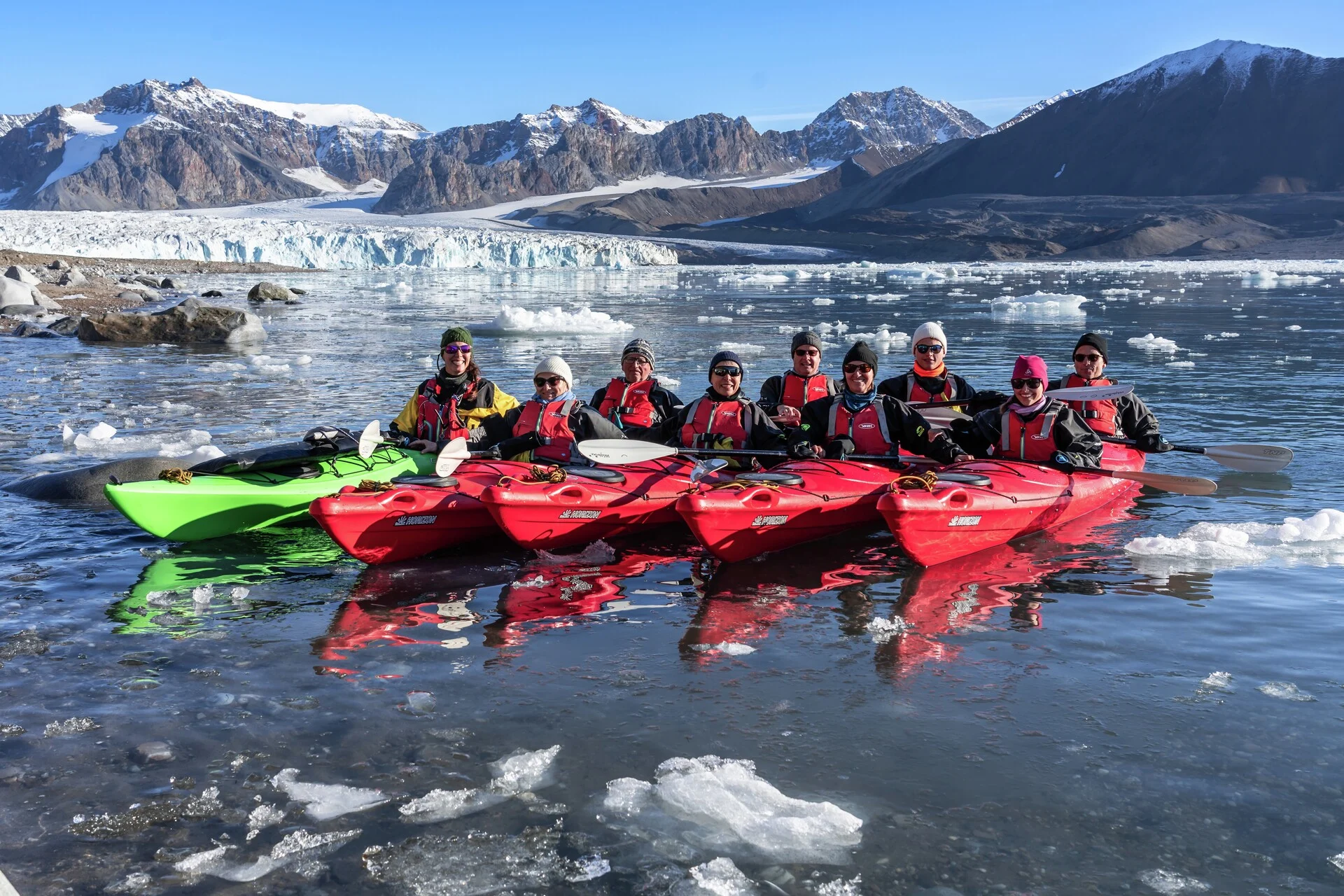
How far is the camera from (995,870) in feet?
11.3

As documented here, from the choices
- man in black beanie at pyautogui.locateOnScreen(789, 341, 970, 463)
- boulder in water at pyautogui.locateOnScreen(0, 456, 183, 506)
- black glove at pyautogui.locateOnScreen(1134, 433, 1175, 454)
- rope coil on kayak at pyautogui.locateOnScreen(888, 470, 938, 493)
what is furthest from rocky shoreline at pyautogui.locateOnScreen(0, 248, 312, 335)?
black glove at pyautogui.locateOnScreen(1134, 433, 1175, 454)

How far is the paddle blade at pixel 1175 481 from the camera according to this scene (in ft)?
24.6

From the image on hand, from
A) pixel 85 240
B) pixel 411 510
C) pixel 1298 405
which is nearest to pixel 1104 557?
pixel 411 510

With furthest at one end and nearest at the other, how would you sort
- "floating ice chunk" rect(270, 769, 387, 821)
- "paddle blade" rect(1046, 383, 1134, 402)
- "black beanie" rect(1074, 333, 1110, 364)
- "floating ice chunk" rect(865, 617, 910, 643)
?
"black beanie" rect(1074, 333, 1110, 364)
"paddle blade" rect(1046, 383, 1134, 402)
"floating ice chunk" rect(865, 617, 910, 643)
"floating ice chunk" rect(270, 769, 387, 821)

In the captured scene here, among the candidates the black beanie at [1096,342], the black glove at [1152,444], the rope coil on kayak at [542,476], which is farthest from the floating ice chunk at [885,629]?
the black beanie at [1096,342]

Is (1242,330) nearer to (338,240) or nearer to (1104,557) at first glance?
(1104,557)

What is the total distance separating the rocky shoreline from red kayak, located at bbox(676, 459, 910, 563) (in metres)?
18.6

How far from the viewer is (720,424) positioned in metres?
7.72

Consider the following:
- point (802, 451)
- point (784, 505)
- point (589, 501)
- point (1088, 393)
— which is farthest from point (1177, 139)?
point (589, 501)

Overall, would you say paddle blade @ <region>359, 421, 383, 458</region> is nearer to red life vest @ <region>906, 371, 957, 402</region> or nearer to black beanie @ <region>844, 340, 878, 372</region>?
black beanie @ <region>844, 340, 878, 372</region>

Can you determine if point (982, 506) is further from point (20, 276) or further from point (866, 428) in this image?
point (20, 276)

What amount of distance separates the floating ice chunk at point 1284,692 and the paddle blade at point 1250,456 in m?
3.95

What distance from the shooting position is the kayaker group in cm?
757

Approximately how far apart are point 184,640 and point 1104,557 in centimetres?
534
